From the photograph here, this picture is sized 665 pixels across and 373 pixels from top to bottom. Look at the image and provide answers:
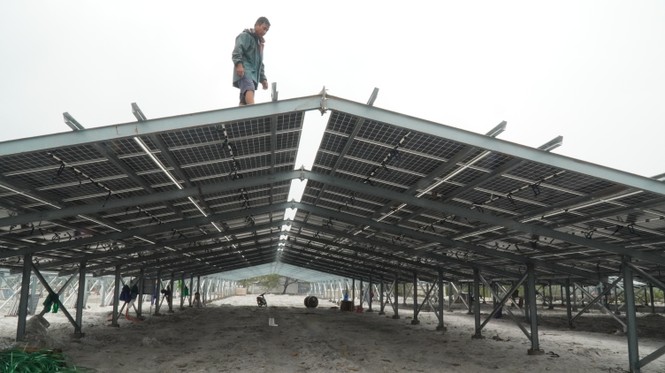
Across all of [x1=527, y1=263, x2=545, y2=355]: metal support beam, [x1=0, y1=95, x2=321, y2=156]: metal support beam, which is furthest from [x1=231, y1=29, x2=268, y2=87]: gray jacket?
[x1=527, y1=263, x2=545, y2=355]: metal support beam

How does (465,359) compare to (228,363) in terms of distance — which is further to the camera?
(465,359)

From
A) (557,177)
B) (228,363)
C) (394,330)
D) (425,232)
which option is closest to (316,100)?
(557,177)

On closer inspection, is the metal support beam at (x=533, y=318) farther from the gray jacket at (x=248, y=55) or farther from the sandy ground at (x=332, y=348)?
the gray jacket at (x=248, y=55)

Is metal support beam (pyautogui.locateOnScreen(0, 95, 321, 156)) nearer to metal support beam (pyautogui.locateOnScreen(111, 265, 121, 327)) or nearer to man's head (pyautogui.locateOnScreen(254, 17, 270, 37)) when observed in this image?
man's head (pyautogui.locateOnScreen(254, 17, 270, 37))

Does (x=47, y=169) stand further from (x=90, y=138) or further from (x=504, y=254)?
(x=504, y=254)

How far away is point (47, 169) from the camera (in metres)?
8.38

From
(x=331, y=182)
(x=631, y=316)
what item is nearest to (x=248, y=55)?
(x=331, y=182)

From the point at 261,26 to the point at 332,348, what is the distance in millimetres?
10515

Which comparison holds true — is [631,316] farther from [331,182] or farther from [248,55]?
[248,55]

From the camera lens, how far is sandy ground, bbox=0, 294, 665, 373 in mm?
12133

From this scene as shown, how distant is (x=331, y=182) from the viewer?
1180 centimetres

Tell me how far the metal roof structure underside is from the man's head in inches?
68.0

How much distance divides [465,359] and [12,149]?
12.1 meters

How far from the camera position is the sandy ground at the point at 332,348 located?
12.1 meters
